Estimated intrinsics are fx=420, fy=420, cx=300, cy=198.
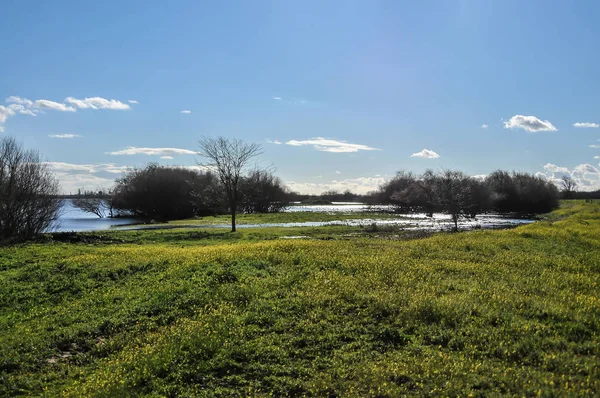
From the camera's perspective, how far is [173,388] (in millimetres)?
6605

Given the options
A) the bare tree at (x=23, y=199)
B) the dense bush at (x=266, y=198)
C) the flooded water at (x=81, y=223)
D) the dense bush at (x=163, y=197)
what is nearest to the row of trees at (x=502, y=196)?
the dense bush at (x=266, y=198)

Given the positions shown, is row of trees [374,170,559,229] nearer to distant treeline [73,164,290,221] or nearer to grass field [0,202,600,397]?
distant treeline [73,164,290,221]

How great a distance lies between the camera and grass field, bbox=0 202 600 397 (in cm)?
657

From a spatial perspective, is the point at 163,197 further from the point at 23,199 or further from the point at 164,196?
the point at 23,199

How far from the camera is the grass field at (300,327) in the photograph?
657 centimetres

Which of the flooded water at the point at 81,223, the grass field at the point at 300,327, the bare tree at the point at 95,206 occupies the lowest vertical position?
the grass field at the point at 300,327

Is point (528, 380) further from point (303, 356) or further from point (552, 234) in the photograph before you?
point (552, 234)

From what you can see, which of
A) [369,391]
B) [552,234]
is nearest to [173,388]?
[369,391]

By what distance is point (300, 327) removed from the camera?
8.79 metres

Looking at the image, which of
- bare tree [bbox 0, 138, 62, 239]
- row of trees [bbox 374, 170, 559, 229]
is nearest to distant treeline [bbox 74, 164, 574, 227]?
row of trees [bbox 374, 170, 559, 229]

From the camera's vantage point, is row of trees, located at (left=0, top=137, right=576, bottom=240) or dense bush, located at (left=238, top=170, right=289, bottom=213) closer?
row of trees, located at (left=0, top=137, right=576, bottom=240)

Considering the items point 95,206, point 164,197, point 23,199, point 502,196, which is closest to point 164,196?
point 164,197

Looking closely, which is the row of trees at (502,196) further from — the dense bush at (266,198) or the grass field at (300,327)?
the grass field at (300,327)

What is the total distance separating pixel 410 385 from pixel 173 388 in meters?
3.66
